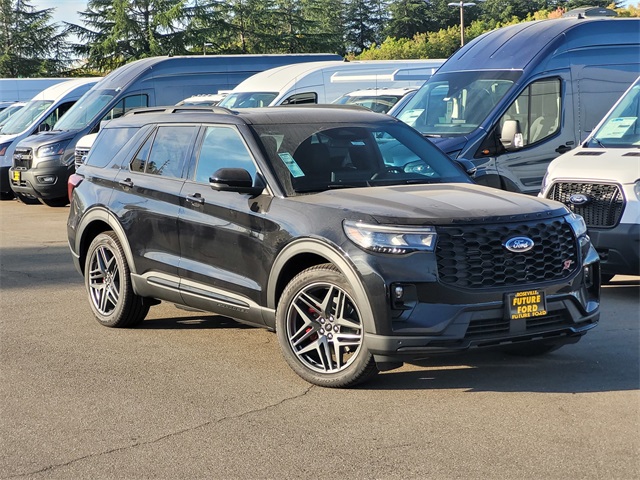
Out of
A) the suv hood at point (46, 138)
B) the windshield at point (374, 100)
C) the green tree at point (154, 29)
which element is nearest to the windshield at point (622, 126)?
the windshield at point (374, 100)

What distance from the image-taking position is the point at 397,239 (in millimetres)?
5734

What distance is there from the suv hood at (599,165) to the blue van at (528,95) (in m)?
2.69

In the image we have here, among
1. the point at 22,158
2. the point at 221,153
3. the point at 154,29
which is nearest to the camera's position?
the point at 221,153

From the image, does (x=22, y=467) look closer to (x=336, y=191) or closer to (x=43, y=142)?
(x=336, y=191)

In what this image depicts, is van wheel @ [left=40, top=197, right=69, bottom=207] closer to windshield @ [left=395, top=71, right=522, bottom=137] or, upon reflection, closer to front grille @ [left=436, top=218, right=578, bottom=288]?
windshield @ [left=395, top=71, right=522, bottom=137]

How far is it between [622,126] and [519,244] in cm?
422

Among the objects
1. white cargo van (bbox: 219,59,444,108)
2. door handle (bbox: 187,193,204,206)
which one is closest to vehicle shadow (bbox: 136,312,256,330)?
door handle (bbox: 187,193,204,206)

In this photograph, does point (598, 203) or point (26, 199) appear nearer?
point (598, 203)

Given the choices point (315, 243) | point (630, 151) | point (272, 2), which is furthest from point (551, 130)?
point (272, 2)

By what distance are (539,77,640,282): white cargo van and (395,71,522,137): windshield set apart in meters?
2.93

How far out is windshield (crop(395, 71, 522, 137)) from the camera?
1236 centimetres

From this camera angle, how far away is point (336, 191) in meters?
6.57

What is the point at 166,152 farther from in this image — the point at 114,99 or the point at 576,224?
the point at 114,99

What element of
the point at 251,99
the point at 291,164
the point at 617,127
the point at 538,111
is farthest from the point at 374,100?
the point at 291,164
